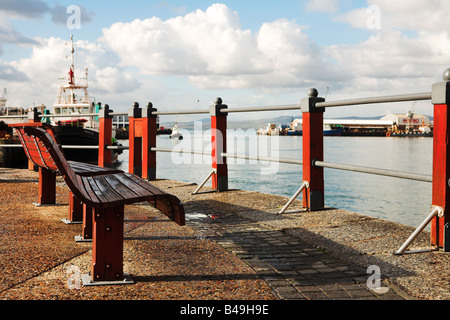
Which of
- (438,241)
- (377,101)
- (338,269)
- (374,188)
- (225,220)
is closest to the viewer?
(338,269)

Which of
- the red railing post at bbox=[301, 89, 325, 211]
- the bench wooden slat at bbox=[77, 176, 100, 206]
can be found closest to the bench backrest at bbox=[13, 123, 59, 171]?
the bench wooden slat at bbox=[77, 176, 100, 206]

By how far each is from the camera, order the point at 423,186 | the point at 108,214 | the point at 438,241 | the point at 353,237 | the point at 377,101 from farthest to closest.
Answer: the point at 423,186 < the point at 377,101 < the point at 353,237 < the point at 438,241 < the point at 108,214

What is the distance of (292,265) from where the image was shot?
10.2 ft

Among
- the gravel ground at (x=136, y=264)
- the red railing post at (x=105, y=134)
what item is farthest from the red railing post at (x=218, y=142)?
the red railing post at (x=105, y=134)

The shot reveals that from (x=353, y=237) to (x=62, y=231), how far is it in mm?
2417

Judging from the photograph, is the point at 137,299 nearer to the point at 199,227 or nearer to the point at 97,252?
the point at 97,252

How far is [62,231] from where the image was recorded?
13.7 ft

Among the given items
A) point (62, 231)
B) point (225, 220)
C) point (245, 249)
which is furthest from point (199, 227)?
point (62, 231)

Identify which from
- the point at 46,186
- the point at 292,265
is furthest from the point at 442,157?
the point at 46,186

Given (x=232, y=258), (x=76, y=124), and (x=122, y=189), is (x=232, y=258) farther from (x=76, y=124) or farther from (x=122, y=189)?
(x=76, y=124)

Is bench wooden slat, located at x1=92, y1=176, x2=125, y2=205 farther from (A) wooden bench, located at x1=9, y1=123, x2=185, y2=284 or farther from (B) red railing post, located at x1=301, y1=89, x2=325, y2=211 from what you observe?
(B) red railing post, located at x1=301, y1=89, x2=325, y2=211

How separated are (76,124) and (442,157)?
1092 inches

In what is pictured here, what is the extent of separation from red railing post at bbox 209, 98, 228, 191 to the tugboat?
45.0ft

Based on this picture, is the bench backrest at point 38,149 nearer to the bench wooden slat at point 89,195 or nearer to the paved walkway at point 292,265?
the bench wooden slat at point 89,195
